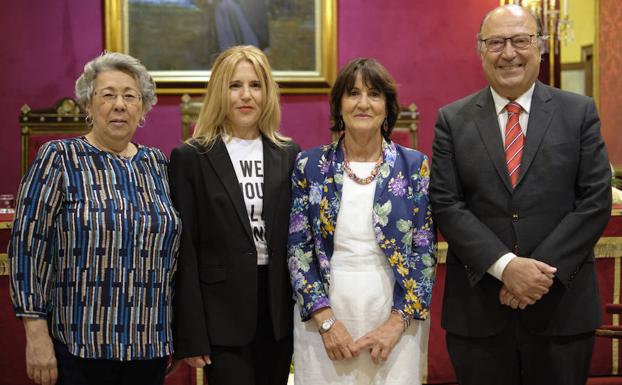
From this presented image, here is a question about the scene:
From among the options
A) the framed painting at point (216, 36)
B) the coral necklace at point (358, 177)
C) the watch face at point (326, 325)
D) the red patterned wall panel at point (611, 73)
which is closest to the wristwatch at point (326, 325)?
the watch face at point (326, 325)

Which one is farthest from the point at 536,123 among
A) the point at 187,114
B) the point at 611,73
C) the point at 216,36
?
the point at 611,73

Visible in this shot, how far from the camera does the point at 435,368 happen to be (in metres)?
3.63

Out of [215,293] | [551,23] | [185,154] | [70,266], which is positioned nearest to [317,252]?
[215,293]

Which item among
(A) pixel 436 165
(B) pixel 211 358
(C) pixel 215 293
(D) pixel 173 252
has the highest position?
(A) pixel 436 165

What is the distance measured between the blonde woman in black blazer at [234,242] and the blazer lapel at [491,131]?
0.63 meters

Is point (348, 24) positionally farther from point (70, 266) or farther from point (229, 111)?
point (70, 266)

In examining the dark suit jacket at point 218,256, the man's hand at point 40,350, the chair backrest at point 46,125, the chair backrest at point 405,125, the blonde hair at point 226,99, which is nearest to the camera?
the man's hand at point 40,350

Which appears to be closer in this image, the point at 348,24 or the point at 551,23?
the point at 551,23

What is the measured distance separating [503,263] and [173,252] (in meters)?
0.98

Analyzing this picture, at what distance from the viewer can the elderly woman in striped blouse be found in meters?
2.09

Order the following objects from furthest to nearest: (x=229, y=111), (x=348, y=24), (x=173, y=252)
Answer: (x=348, y=24), (x=229, y=111), (x=173, y=252)

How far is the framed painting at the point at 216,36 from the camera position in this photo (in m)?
5.97

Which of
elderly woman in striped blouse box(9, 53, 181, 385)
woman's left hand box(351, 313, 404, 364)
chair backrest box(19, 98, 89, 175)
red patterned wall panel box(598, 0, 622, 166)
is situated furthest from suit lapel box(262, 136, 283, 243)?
red patterned wall panel box(598, 0, 622, 166)

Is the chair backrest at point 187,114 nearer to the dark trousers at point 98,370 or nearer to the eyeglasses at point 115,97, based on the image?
the eyeglasses at point 115,97
